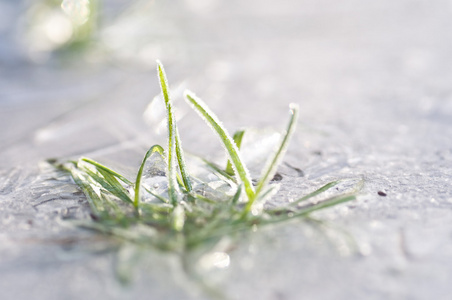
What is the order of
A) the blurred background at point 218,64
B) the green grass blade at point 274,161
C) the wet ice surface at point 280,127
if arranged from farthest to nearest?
the blurred background at point 218,64 → the green grass blade at point 274,161 → the wet ice surface at point 280,127

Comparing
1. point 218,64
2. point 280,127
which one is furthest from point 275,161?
point 218,64

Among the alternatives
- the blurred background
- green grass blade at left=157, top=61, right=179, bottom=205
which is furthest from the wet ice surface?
green grass blade at left=157, top=61, right=179, bottom=205

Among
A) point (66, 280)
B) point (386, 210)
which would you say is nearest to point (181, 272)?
point (66, 280)

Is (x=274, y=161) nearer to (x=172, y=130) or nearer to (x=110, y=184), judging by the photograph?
(x=172, y=130)

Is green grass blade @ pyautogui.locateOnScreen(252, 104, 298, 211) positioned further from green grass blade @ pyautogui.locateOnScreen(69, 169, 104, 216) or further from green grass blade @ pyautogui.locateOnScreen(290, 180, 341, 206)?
green grass blade @ pyautogui.locateOnScreen(69, 169, 104, 216)

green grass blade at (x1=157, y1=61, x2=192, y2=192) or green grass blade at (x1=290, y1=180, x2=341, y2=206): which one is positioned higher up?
green grass blade at (x1=157, y1=61, x2=192, y2=192)

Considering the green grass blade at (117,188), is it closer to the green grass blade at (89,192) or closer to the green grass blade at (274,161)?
the green grass blade at (89,192)

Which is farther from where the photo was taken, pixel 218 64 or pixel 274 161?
pixel 218 64

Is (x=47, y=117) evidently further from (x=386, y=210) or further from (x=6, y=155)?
(x=386, y=210)

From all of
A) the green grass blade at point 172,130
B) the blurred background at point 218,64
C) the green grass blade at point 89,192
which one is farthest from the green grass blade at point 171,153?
the blurred background at point 218,64
